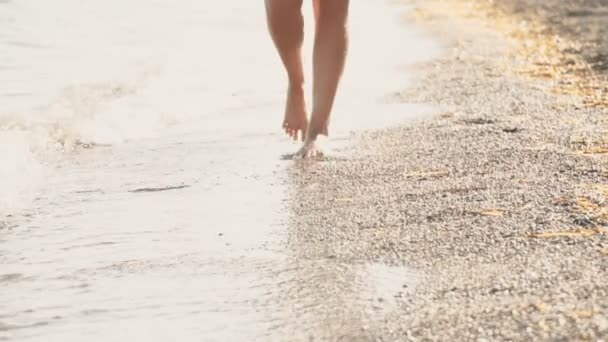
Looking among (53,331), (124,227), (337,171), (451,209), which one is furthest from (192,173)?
(53,331)

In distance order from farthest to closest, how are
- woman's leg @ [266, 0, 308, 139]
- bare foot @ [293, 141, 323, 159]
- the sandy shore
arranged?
woman's leg @ [266, 0, 308, 139]
bare foot @ [293, 141, 323, 159]
the sandy shore

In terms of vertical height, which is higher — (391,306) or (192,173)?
(391,306)

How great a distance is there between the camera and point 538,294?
2.21 metres

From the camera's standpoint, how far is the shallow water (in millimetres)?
2295

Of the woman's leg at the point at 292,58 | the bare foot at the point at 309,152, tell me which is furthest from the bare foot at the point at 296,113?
the bare foot at the point at 309,152

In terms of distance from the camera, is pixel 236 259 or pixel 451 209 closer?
pixel 236 259

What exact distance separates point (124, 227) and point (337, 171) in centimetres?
83

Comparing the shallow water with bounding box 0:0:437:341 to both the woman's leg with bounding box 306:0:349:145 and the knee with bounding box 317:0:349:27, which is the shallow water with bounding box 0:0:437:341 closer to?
the woman's leg with bounding box 306:0:349:145

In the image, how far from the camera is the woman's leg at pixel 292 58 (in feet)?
13.3

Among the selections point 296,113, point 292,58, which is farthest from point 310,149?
point 292,58

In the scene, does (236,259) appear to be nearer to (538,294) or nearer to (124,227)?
(124,227)

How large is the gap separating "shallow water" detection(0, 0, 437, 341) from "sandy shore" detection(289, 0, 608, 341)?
0.11 m

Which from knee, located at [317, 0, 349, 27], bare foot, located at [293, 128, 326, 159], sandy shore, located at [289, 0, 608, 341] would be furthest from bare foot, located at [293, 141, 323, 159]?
knee, located at [317, 0, 349, 27]

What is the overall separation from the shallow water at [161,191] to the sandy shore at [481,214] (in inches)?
4.2
